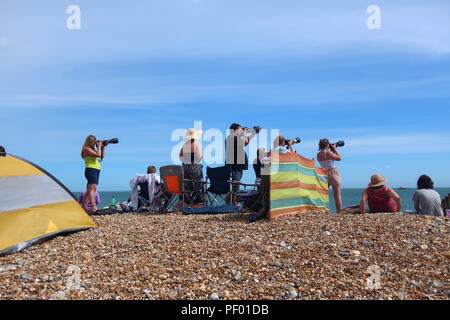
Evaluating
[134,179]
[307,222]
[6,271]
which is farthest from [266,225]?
[134,179]

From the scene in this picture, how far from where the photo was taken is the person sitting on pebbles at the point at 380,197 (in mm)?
8500

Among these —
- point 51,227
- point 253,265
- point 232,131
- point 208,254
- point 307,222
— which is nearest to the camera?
point 253,265

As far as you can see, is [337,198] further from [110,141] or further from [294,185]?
[110,141]

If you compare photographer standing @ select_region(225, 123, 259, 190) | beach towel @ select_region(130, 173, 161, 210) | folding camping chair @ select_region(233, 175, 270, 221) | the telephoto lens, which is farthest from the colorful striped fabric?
beach towel @ select_region(130, 173, 161, 210)

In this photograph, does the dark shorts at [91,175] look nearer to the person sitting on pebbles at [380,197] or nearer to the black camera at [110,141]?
the black camera at [110,141]

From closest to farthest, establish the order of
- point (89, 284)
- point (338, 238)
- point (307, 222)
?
1. point (89, 284)
2. point (338, 238)
3. point (307, 222)

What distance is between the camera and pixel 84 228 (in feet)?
24.4

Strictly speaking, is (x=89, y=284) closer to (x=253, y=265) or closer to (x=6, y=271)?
(x=6, y=271)

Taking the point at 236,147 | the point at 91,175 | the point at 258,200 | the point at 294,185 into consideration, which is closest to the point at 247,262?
the point at 258,200

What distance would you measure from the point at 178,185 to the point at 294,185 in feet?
11.3

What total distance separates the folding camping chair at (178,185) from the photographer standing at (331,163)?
2.97 m

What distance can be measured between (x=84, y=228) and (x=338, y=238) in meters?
4.38

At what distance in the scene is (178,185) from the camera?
34.4 feet
